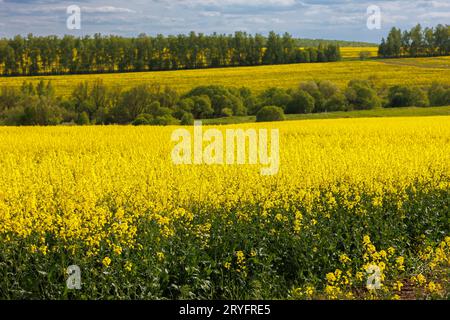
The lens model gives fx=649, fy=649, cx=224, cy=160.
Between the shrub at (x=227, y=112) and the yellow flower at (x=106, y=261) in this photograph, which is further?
the shrub at (x=227, y=112)

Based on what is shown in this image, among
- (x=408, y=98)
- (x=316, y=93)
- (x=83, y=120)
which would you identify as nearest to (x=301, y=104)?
(x=316, y=93)

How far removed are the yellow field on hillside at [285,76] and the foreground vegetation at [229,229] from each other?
186ft

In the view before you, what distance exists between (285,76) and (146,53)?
2509cm

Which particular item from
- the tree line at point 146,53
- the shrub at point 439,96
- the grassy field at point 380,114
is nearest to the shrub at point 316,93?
the grassy field at point 380,114

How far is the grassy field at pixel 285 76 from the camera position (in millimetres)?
74125

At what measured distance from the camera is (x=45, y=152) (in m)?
20.3

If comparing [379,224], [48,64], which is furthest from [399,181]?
[48,64]

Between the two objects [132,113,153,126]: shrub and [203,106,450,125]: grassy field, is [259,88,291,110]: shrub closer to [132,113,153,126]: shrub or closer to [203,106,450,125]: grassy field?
[203,106,450,125]: grassy field

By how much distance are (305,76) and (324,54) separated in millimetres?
22615

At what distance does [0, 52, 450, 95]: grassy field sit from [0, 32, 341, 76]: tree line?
5239 mm

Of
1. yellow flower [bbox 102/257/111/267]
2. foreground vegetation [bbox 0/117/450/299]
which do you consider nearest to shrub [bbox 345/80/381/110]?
foreground vegetation [bbox 0/117/450/299]

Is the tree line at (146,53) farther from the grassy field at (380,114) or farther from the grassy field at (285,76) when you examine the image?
the grassy field at (380,114)

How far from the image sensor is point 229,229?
10.3 metres
